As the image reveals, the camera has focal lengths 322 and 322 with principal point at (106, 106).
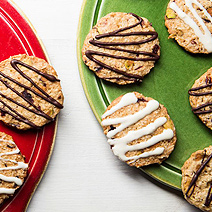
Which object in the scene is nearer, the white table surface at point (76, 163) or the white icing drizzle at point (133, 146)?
the white icing drizzle at point (133, 146)

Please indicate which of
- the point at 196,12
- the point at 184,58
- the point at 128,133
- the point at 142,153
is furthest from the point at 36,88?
the point at 196,12

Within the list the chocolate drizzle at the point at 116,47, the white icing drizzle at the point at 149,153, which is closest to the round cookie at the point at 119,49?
the chocolate drizzle at the point at 116,47

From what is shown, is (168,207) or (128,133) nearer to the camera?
(128,133)

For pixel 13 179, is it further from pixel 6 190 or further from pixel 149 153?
pixel 149 153

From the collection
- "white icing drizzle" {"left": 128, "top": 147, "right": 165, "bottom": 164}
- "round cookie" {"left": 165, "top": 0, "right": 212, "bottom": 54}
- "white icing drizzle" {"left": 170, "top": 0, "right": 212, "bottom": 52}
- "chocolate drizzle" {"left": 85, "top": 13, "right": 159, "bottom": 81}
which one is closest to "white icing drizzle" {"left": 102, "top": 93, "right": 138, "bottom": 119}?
"chocolate drizzle" {"left": 85, "top": 13, "right": 159, "bottom": 81}

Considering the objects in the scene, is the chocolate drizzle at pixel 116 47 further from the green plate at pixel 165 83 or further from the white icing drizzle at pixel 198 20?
the white icing drizzle at pixel 198 20

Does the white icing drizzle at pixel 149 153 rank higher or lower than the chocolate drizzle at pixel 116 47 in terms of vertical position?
lower

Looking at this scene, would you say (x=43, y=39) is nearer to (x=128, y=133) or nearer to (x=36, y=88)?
(x=36, y=88)
